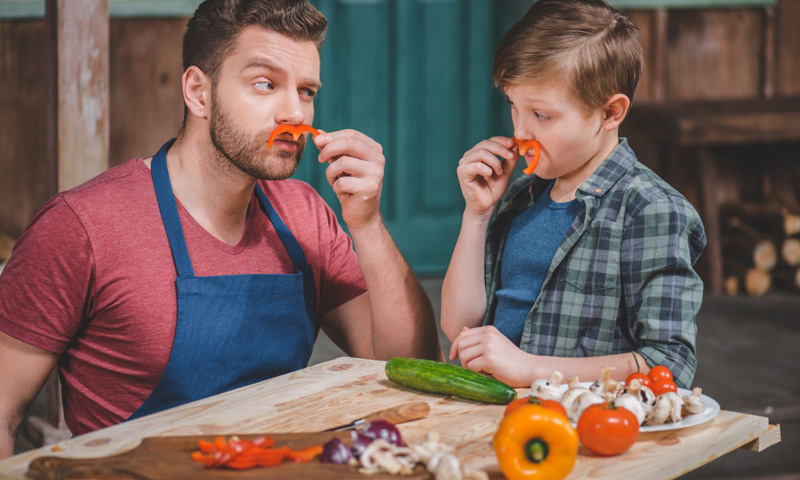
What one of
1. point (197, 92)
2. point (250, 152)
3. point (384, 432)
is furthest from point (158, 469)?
point (197, 92)

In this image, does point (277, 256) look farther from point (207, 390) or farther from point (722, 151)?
point (722, 151)

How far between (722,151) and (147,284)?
221 inches

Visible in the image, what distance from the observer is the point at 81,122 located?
3.56m

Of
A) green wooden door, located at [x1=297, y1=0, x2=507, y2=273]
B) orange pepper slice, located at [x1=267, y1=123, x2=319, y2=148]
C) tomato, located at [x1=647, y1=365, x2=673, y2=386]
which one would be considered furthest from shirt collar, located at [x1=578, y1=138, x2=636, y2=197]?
green wooden door, located at [x1=297, y1=0, x2=507, y2=273]

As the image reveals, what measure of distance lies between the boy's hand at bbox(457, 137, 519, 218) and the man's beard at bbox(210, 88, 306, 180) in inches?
A: 16.9

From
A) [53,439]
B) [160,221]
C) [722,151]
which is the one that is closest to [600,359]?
[160,221]

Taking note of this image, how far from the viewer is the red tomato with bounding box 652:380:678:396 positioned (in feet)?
6.13

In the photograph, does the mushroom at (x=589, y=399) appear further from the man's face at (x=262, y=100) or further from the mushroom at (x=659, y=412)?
the man's face at (x=262, y=100)

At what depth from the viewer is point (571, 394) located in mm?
1805

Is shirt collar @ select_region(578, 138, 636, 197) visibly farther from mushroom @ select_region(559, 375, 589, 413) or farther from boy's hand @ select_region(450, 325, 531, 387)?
mushroom @ select_region(559, 375, 589, 413)

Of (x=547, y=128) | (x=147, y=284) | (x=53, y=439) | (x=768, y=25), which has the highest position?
(x=768, y=25)

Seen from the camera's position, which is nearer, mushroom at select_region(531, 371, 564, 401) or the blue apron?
mushroom at select_region(531, 371, 564, 401)

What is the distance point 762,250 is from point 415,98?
2561 mm

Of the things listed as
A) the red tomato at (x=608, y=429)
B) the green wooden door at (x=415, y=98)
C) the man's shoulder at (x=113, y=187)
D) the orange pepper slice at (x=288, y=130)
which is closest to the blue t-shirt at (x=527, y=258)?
the orange pepper slice at (x=288, y=130)
